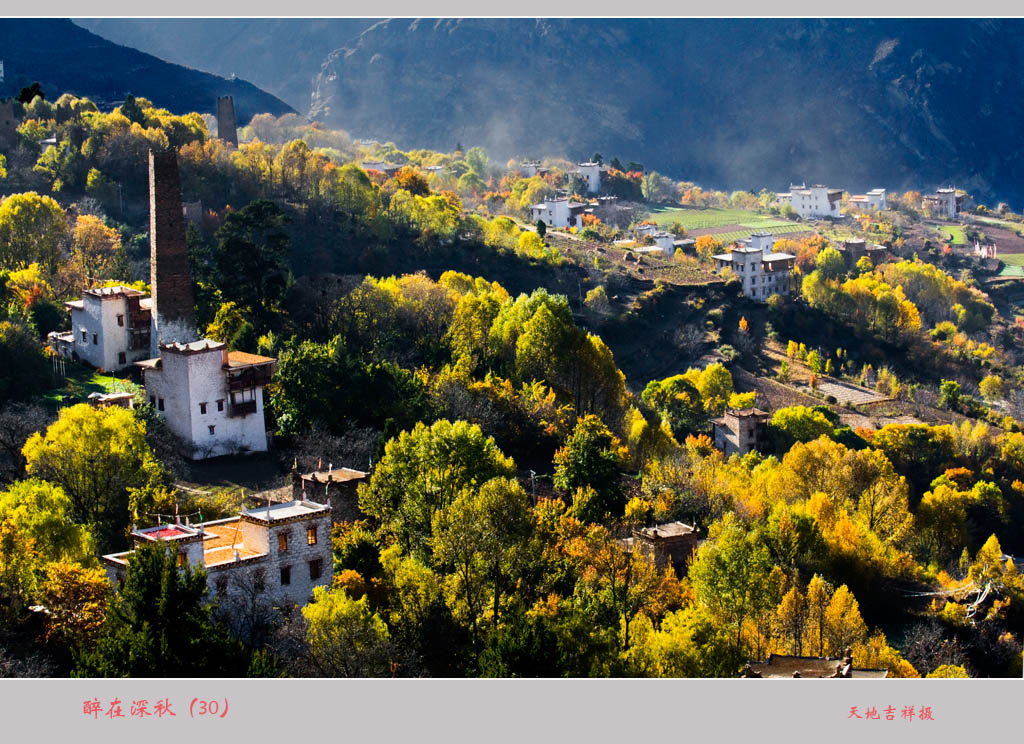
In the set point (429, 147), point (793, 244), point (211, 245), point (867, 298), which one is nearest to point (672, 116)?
point (429, 147)

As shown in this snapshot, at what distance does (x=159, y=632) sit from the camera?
74.1ft

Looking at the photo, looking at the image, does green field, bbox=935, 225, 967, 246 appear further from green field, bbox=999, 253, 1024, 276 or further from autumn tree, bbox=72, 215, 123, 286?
autumn tree, bbox=72, 215, 123, 286

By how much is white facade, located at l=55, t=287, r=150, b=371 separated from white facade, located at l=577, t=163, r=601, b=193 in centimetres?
6068

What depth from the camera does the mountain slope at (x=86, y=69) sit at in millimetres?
81562

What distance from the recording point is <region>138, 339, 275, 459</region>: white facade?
34.7m

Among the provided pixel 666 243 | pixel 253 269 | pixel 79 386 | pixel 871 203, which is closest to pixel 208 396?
pixel 79 386

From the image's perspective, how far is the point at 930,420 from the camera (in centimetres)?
5984

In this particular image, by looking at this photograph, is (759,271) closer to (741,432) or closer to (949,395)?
(949,395)

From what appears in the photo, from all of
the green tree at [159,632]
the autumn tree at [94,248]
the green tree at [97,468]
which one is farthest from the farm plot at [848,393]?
the green tree at [159,632]

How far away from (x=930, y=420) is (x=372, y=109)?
93625mm

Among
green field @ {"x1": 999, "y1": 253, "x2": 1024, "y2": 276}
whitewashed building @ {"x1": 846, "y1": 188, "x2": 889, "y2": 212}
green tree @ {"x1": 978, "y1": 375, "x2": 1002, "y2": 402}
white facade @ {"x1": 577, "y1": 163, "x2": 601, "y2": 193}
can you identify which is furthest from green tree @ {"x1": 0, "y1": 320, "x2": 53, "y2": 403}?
whitewashed building @ {"x1": 846, "y1": 188, "x2": 889, "y2": 212}

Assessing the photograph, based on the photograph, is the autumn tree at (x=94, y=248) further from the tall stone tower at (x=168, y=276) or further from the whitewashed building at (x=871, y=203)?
the whitewashed building at (x=871, y=203)

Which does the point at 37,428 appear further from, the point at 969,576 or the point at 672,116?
the point at 672,116

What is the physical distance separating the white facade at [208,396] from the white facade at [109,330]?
12.2ft
